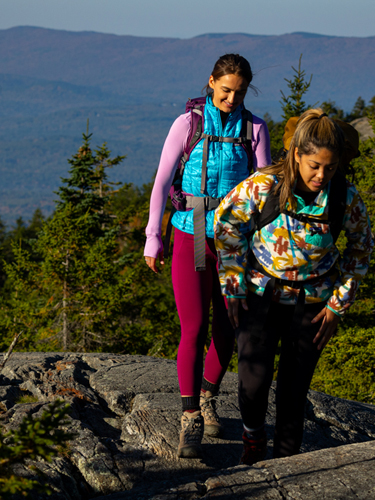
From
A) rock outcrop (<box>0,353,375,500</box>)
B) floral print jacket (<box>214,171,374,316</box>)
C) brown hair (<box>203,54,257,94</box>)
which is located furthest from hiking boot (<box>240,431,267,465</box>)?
brown hair (<box>203,54,257,94</box>)

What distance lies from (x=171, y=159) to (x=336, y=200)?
1.16 metres

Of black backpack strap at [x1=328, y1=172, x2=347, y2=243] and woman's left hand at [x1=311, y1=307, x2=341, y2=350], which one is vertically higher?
black backpack strap at [x1=328, y1=172, x2=347, y2=243]

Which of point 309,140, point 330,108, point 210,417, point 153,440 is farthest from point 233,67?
point 330,108

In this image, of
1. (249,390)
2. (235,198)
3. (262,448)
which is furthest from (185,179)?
(262,448)

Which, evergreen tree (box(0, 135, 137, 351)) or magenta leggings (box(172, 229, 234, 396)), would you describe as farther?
evergreen tree (box(0, 135, 137, 351))

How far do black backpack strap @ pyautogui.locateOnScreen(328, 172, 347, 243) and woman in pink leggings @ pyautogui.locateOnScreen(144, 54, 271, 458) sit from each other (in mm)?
794

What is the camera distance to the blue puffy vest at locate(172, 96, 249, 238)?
3.23 metres

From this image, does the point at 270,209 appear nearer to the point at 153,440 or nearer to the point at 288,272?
the point at 288,272

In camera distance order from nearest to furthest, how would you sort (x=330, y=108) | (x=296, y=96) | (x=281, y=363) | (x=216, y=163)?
(x=281, y=363)
(x=216, y=163)
(x=296, y=96)
(x=330, y=108)


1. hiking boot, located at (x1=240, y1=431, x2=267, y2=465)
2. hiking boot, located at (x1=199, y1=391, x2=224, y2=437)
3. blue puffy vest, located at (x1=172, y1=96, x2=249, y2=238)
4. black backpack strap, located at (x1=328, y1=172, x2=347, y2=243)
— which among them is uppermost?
blue puffy vest, located at (x1=172, y1=96, x2=249, y2=238)

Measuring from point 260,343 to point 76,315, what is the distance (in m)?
11.5

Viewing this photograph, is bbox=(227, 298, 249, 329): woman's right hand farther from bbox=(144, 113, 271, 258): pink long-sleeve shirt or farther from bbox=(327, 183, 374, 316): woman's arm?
bbox=(144, 113, 271, 258): pink long-sleeve shirt

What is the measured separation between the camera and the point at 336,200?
2611 millimetres

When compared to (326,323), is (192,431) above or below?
below
